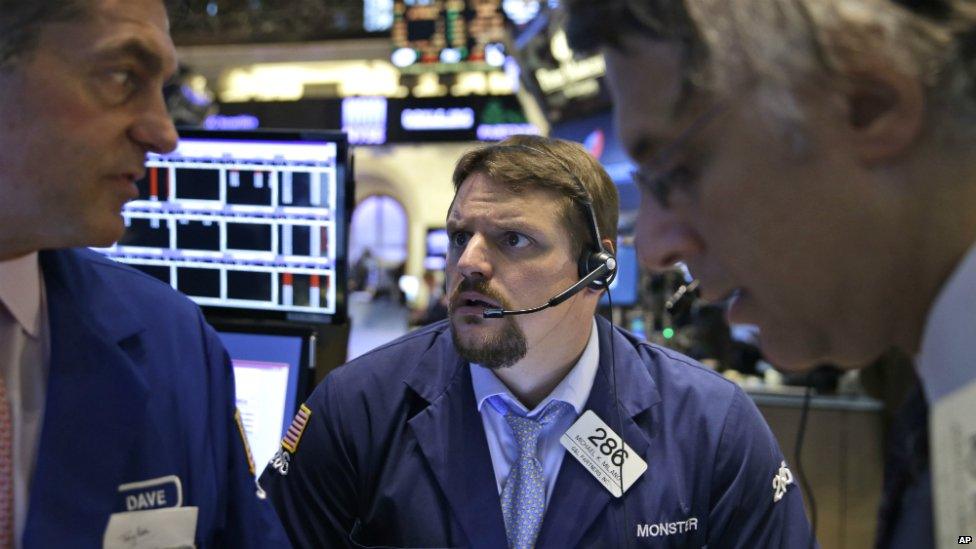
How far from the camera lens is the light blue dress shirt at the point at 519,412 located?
1.77 metres

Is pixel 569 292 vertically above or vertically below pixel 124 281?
below

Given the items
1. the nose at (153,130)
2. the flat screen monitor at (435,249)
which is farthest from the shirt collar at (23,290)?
the flat screen monitor at (435,249)

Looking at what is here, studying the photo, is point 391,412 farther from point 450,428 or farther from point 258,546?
point 258,546

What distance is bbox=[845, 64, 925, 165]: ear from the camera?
0.64 metres

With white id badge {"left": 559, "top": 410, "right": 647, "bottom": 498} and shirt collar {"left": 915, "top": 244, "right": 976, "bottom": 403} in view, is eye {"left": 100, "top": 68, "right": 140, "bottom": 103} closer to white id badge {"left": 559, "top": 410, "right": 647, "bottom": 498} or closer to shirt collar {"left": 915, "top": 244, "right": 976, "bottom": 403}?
shirt collar {"left": 915, "top": 244, "right": 976, "bottom": 403}

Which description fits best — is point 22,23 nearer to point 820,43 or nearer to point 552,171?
point 820,43

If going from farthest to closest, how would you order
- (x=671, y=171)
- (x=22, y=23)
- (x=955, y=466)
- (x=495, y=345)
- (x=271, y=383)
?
(x=271, y=383) → (x=495, y=345) → (x=22, y=23) → (x=671, y=171) → (x=955, y=466)

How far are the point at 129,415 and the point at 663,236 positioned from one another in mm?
826

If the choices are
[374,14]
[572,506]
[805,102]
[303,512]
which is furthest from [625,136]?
[374,14]

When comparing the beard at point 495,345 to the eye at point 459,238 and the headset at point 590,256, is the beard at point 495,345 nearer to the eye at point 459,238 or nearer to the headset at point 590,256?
the headset at point 590,256

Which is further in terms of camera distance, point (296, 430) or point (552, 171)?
point (552, 171)

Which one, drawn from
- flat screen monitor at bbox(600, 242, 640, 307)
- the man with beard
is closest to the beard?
the man with beard

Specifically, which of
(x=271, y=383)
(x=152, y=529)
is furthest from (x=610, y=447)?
(x=152, y=529)

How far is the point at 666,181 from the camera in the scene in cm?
78
